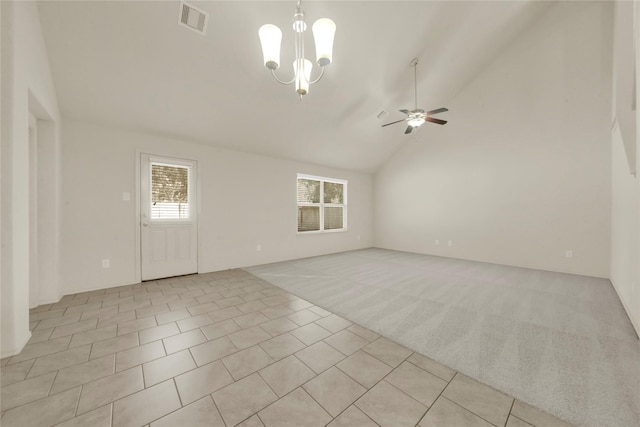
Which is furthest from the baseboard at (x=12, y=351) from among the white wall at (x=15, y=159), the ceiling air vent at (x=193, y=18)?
the ceiling air vent at (x=193, y=18)

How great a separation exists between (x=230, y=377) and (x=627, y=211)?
4.60 metres

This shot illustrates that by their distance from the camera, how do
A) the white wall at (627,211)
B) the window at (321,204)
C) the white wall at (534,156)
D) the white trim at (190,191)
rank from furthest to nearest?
the window at (321,204) < the white wall at (534,156) < the white trim at (190,191) < the white wall at (627,211)

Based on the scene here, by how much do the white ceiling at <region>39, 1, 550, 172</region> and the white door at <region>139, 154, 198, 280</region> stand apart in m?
0.62

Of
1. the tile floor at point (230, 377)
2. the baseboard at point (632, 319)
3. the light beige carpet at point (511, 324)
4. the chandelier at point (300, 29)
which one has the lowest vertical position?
the light beige carpet at point (511, 324)

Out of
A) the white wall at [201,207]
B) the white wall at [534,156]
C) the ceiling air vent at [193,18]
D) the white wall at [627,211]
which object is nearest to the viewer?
the white wall at [627,211]

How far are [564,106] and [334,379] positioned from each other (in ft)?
19.3

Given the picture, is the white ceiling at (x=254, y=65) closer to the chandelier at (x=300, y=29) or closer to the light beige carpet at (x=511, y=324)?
the chandelier at (x=300, y=29)

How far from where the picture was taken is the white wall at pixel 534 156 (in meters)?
3.96

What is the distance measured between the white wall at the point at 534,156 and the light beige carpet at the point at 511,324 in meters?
0.76

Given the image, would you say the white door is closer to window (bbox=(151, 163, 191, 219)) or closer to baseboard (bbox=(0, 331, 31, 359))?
window (bbox=(151, 163, 191, 219))

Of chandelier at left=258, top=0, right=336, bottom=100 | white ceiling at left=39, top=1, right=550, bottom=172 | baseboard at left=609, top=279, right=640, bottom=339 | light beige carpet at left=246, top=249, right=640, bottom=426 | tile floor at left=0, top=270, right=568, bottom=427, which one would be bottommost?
light beige carpet at left=246, top=249, right=640, bottom=426

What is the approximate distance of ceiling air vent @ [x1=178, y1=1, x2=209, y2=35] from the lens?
237 centimetres

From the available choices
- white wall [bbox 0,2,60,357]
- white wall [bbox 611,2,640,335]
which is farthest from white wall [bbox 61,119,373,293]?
white wall [bbox 611,2,640,335]

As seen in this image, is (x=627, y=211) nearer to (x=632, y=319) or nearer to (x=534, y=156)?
(x=632, y=319)
